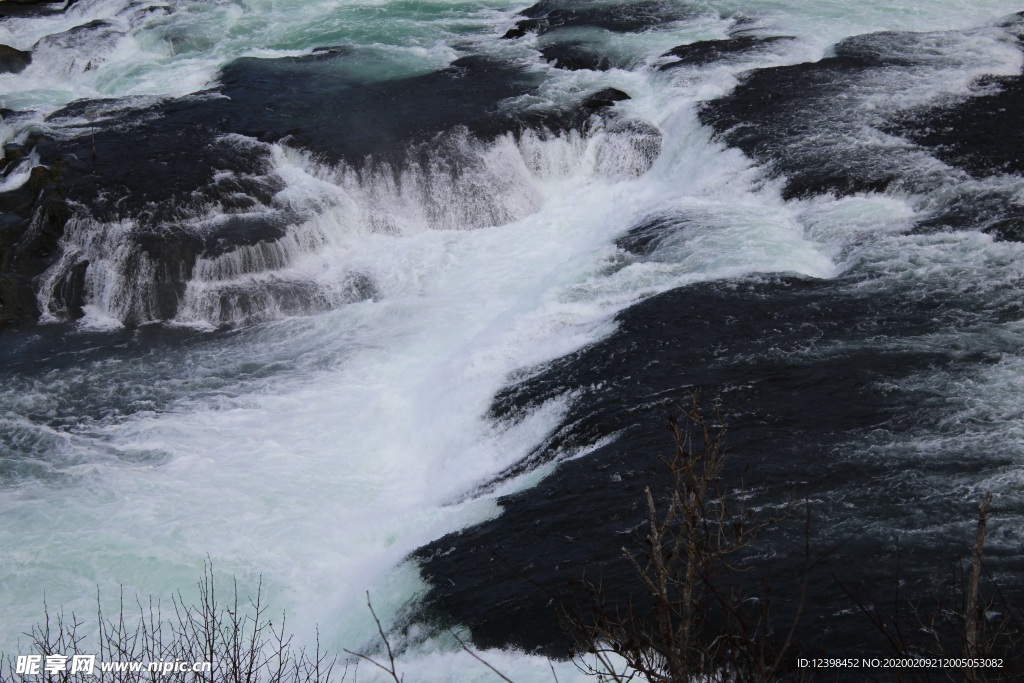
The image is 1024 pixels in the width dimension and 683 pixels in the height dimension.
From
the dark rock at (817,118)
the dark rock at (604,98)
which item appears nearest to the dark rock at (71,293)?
the dark rock at (604,98)

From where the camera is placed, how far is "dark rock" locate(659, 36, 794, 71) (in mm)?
22188

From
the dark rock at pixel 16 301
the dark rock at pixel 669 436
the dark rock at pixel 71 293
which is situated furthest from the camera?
the dark rock at pixel 71 293

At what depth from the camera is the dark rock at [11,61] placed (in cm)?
2538

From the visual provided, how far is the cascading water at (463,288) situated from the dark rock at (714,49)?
0.13 meters

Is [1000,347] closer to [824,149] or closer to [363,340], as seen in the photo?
[824,149]

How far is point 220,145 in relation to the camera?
20.0m

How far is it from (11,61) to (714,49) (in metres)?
17.2

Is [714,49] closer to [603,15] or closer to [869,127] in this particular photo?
[603,15]

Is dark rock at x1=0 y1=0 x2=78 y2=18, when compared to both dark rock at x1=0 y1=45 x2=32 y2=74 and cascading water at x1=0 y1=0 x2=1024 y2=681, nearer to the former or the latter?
cascading water at x1=0 y1=0 x2=1024 y2=681

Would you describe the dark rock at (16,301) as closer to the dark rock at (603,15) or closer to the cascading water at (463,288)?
the cascading water at (463,288)

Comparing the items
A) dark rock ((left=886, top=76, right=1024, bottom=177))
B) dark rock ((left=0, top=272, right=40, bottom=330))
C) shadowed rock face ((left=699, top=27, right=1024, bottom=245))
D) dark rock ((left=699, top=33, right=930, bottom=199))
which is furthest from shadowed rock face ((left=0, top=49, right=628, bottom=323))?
dark rock ((left=886, top=76, right=1024, bottom=177))

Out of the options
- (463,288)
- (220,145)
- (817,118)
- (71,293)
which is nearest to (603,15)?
(817,118)

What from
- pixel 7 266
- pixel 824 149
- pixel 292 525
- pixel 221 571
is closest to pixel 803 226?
pixel 824 149

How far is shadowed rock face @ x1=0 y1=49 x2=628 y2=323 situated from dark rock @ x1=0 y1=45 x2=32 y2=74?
452 cm
